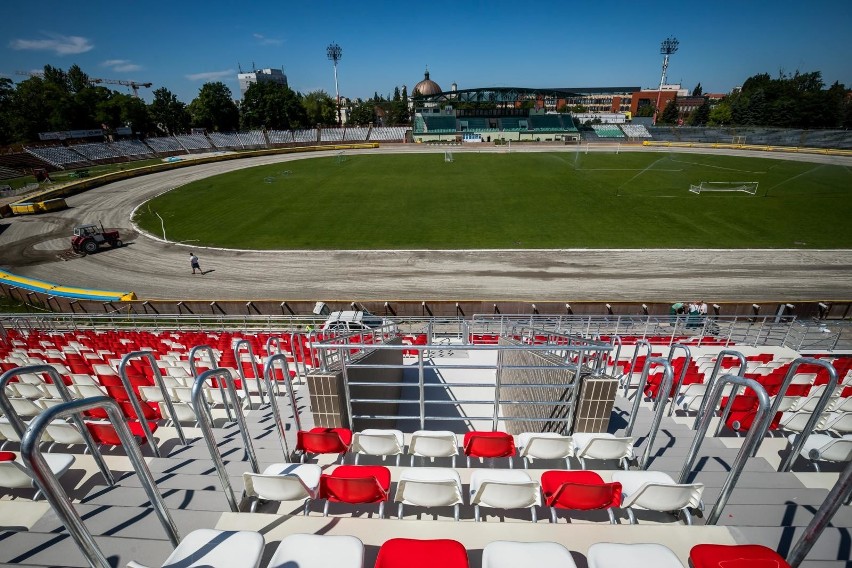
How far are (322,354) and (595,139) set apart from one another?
A: 101 meters

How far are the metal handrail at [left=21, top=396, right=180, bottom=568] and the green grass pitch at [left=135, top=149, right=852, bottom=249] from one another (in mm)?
24856

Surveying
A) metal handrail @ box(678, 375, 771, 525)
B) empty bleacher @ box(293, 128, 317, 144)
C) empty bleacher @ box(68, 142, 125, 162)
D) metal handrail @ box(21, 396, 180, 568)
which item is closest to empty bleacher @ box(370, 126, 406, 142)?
empty bleacher @ box(293, 128, 317, 144)

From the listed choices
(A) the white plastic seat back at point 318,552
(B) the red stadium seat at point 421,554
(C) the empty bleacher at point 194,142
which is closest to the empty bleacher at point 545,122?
(C) the empty bleacher at point 194,142

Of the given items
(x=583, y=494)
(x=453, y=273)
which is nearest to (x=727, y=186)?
(x=453, y=273)

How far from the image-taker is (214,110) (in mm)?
92625

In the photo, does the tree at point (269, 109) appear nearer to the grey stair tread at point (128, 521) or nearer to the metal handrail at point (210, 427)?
the metal handrail at point (210, 427)

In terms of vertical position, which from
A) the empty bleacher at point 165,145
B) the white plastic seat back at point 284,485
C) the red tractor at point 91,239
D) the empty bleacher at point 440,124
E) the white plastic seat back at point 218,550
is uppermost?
the empty bleacher at point 440,124

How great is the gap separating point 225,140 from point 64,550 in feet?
336

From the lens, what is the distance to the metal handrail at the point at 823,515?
278 cm

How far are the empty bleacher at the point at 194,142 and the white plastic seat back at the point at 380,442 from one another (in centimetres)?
9806

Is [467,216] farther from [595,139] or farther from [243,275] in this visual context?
[595,139]

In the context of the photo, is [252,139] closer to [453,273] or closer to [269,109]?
[269,109]

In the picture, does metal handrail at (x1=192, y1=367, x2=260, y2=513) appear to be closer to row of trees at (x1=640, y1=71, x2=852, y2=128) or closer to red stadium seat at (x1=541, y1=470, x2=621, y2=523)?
red stadium seat at (x1=541, y1=470, x2=621, y2=523)

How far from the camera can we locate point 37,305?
2075 cm
